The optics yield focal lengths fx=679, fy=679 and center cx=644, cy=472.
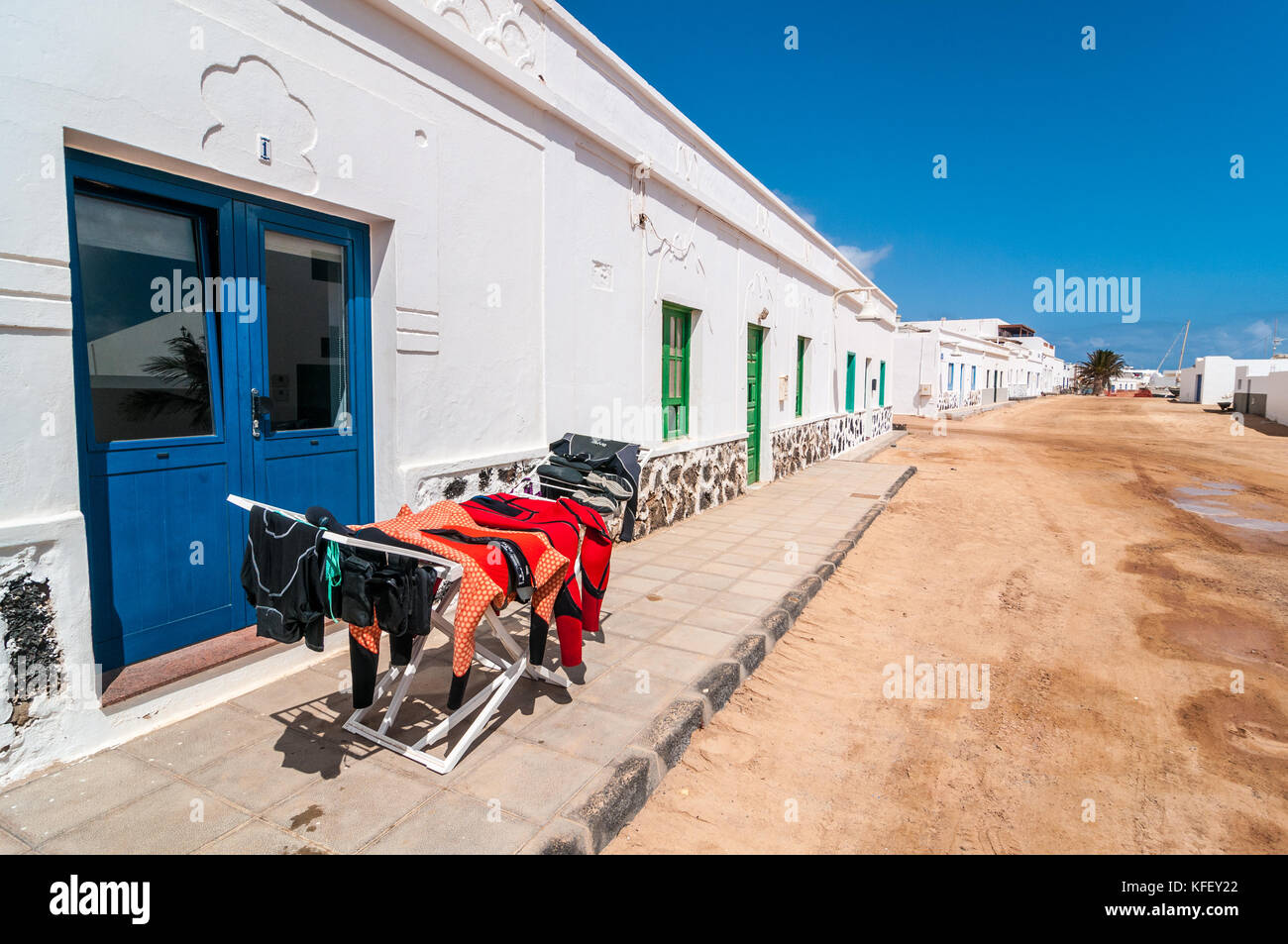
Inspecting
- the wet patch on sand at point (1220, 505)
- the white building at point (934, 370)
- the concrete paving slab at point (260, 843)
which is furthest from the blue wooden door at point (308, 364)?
the white building at point (934, 370)

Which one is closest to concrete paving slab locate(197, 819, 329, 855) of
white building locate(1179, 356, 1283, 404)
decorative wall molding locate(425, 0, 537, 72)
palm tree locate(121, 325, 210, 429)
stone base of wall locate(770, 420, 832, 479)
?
palm tree locate(121, 325, 210, 429)

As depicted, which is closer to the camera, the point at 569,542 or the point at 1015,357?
the point at 569,542

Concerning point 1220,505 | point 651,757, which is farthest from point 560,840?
point 1220,505

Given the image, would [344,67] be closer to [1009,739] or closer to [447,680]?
[447,680]

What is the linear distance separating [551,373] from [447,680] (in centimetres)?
267

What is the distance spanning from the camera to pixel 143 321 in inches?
117

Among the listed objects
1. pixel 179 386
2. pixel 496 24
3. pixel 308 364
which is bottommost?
pixel 179 386

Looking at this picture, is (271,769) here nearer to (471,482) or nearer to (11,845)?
(11,845)

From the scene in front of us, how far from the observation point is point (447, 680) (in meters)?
3.43

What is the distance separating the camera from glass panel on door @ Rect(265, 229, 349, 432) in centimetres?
344

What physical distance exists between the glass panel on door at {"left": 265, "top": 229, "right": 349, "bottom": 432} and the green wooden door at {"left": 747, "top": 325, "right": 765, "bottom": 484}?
6.92 m

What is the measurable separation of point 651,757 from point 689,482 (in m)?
5.07
